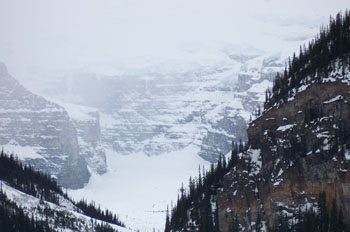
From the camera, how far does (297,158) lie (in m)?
155

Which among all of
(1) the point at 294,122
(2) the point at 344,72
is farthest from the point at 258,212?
(2) the point at 344,72

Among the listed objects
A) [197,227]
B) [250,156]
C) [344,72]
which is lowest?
[197,227]

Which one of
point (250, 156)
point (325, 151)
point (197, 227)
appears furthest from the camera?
point (197, 227)

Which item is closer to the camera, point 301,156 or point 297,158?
point 301,156

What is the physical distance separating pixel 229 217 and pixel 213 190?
935 inches

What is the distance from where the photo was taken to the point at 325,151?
14975 centimetres

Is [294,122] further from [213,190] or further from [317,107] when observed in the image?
[213,190]

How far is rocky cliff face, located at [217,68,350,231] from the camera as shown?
148m

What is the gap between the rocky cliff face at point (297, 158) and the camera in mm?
147875

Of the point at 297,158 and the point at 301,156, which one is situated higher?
the point at 301,156

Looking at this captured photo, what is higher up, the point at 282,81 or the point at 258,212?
A: the point at 282,81

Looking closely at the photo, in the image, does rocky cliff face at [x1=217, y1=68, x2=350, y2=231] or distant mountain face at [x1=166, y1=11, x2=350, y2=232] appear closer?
distant mountain face at [x1=166, y1=11, x2=350, y2=232]

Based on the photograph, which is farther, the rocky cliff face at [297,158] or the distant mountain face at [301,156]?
the rocky cliff face at [297,158]

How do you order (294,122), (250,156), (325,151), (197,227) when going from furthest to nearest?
(197,227) → (250,156) → (294,122) → (325,151)
